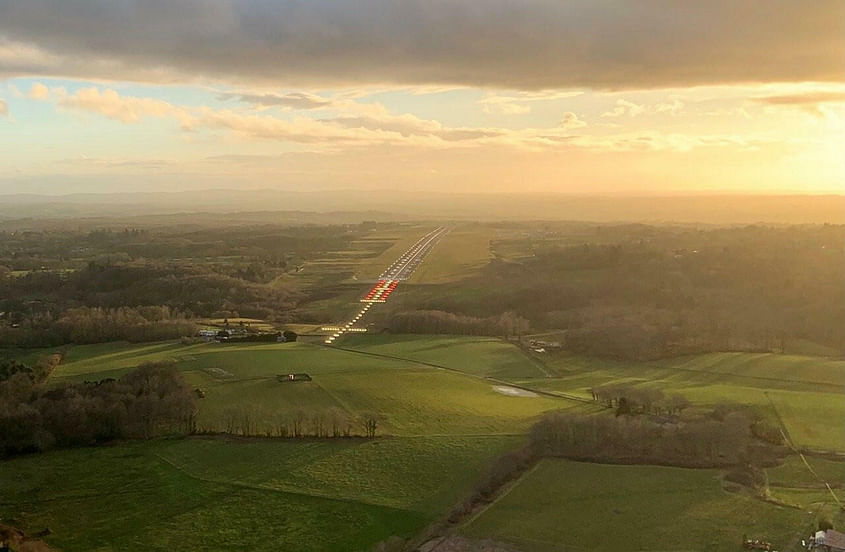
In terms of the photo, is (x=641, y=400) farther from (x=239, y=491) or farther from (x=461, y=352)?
(x=239, y=491)

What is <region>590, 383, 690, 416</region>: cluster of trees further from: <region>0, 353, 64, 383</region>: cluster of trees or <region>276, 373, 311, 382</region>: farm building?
<region>0, 353, 64, 383</region>: cluster of trees

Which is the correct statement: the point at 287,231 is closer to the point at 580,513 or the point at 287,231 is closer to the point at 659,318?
the point at 659,318

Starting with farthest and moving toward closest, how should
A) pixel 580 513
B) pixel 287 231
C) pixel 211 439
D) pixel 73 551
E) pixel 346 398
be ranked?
pixel 287 231, pixel 346 398, pixel 211 439, pixel 580 513, pixel 73 551

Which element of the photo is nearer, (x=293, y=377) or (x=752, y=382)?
(x=293, y=377)

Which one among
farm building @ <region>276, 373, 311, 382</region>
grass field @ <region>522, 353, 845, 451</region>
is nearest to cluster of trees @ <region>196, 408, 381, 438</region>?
farm building @ <region>276, 373, 311, 382</region>

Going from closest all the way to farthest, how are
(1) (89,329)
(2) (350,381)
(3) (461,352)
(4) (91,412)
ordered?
(4) (91,412)
(2) (350,381)
(3) (461,352)
(1) (89,329)

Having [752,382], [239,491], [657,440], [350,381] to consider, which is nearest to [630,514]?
[657,440]

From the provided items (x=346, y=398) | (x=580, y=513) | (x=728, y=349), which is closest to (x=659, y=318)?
(x=728, y=349)
